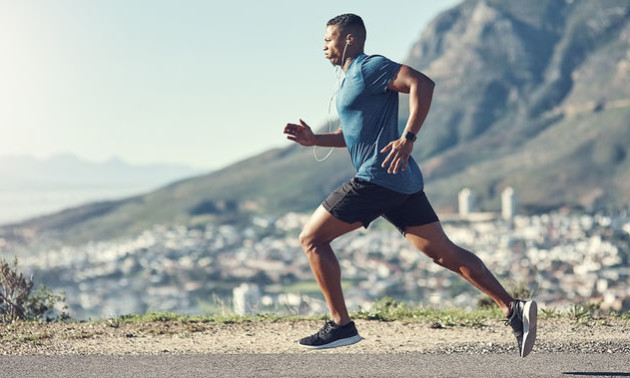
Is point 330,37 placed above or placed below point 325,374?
above

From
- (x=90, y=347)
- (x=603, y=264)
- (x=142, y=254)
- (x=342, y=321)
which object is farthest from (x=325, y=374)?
(x=142, y=254)

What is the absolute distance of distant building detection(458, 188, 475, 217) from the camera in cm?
13238

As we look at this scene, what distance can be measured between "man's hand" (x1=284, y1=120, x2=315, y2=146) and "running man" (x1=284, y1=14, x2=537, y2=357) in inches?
17.3

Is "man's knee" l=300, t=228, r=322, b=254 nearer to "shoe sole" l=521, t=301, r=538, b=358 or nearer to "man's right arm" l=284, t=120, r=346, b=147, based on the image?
"man's right arm" l=284, t=120, r=346, b=147

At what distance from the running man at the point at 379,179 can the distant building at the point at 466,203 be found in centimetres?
12876

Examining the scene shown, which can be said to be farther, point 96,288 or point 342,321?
point 96,288

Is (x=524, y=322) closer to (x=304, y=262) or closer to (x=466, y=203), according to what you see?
(x=304, y=262)

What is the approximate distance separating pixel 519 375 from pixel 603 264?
78.5m

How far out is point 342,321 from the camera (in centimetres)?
549

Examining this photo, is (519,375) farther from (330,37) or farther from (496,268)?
(496,268)

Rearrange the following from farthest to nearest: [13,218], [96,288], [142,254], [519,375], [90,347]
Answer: [13,218]
[142,254]
[96,288]
[90,347]
[519,375]

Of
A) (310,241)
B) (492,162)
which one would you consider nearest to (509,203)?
(492,162)

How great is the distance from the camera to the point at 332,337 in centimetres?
543

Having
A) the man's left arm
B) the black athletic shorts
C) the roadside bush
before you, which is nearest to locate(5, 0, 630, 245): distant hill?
the roadside bush
